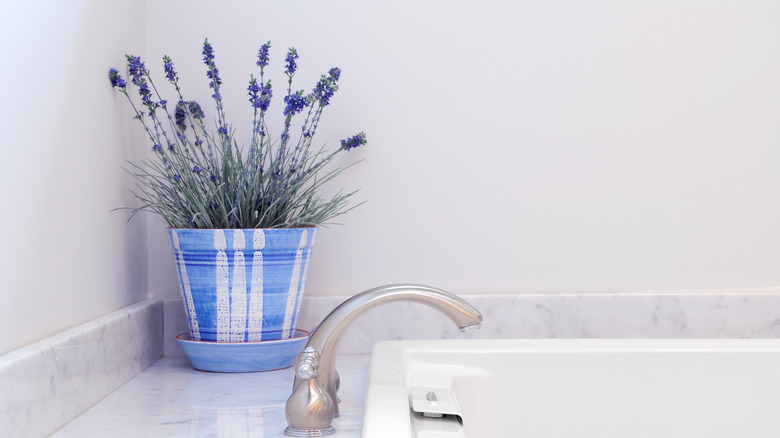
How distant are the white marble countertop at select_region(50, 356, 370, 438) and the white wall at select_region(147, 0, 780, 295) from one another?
288 mm

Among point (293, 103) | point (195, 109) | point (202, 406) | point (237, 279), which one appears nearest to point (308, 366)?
point (202, 406)

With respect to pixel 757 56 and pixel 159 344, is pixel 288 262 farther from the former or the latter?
pixel 757 56

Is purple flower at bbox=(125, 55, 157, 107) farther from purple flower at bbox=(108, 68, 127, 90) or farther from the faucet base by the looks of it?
the faucet base

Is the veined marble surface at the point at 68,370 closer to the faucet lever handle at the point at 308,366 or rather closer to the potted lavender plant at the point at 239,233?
the potted lavender plant at the point at 239,233

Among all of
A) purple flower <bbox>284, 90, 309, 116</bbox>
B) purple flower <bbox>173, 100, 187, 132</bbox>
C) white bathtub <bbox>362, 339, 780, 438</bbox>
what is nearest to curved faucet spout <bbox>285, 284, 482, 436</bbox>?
Answer: white bathtub <bbox>362, 339, 780, 438</bbox>

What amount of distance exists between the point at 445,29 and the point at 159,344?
29.1 inches

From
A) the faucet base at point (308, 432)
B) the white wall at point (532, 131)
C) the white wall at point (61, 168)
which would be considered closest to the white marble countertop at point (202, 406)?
the faucet base at point (308, 432)

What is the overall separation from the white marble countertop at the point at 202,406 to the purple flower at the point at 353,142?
0.37m

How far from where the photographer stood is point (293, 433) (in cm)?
71

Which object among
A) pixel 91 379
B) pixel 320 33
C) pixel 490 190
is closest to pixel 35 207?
pixel 91 379

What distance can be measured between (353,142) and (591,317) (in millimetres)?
518

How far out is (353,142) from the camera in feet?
3.84

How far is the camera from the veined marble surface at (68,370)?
2.09 feet

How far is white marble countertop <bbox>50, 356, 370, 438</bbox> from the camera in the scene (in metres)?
0.73
